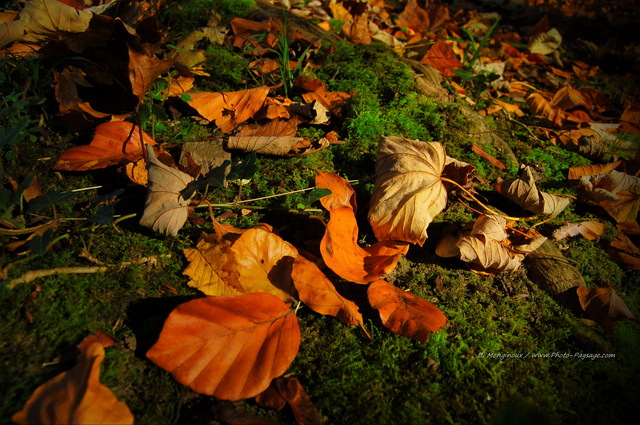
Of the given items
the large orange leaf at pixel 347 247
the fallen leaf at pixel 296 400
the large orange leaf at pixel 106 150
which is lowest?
the fallen leaf at pixel 296 400

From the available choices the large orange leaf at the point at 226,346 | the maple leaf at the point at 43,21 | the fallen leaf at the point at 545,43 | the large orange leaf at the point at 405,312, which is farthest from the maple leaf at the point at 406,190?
the fallen leaf at the point at 545,43

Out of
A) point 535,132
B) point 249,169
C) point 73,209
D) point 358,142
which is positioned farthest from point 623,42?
point 73,209

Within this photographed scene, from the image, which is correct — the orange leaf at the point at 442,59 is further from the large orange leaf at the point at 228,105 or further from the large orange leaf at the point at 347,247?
the large orange leaf at the point at 347,247

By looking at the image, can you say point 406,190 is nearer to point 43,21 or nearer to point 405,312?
point 405,312

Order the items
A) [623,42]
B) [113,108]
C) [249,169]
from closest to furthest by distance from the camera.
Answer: [249,169]
[113,108]
[623,42]

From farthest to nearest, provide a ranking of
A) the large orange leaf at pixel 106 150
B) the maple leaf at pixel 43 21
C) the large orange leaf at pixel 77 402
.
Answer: the maple leaf at pixel 43 21 → the large orange leaf at pixel 106 150 → the large orange leaf at pixel 77 402

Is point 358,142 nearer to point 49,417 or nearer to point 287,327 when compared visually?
point 287,327
